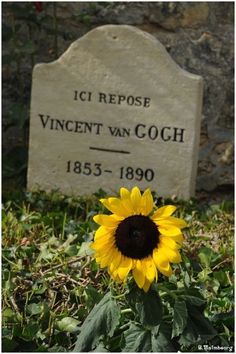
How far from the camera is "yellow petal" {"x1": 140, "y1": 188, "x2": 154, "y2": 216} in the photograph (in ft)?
→ 5.97

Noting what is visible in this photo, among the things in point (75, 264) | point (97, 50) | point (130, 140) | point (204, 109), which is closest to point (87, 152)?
point (130, 140)

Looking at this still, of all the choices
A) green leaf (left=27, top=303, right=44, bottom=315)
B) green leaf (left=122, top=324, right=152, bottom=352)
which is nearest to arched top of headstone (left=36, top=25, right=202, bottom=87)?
green leaf (left=27, top=303, right=44, bottom=315)

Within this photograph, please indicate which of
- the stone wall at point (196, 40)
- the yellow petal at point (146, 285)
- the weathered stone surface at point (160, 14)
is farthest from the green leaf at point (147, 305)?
the weathered stone surface at point (160, 14)

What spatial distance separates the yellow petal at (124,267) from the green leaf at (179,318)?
0.57 feet

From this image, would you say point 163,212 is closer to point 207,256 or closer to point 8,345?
point 8,345

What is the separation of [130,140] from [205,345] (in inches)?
73.4

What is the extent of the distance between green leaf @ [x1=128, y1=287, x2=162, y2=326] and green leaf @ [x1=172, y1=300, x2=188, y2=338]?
0.20ft

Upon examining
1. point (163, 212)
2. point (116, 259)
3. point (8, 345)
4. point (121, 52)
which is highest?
point (121, 52)

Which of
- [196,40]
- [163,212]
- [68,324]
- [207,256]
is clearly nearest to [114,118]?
[196,40]

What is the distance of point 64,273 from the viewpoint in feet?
8.24

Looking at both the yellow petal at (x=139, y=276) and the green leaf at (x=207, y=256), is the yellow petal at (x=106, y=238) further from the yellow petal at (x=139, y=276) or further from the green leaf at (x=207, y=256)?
the green leaf at (x=207, y=256)

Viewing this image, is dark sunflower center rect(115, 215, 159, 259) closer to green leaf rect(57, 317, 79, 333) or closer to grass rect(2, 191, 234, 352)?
grass rect(2, 191, 234, 352)

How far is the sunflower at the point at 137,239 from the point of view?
1786mm

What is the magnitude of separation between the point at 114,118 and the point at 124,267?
6.63ft
